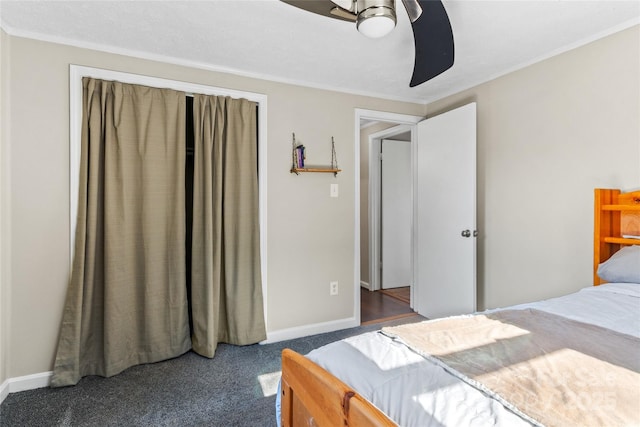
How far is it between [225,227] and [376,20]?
6.31 ft

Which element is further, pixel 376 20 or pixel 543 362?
pixel 376 20

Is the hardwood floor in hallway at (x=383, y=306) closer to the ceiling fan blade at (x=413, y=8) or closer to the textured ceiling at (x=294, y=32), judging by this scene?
the textured ceiling at (x=294, y=32)

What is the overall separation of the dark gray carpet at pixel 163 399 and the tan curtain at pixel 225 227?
268 mm

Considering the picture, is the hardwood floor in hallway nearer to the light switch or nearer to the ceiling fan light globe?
the light switch

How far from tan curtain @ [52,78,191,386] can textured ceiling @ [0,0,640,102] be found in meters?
0.37

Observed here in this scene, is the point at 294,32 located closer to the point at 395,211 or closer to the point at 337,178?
the point at 337,178

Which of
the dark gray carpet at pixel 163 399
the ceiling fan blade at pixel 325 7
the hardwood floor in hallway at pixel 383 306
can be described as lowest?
the dark gray carpet at pixel 163 399

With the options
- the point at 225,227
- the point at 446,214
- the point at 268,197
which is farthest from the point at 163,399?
the point at 446,214

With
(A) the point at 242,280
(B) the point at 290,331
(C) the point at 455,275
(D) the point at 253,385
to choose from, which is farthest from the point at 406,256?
(D) the point at 253,385

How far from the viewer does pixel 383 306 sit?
13.0ft

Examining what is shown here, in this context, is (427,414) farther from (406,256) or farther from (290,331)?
(406,256)

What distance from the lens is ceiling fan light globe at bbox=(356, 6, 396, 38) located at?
1.25 m

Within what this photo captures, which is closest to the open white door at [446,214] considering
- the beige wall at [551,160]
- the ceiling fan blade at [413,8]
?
the beige wall at [551,160]

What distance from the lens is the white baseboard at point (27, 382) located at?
7.02 ft
